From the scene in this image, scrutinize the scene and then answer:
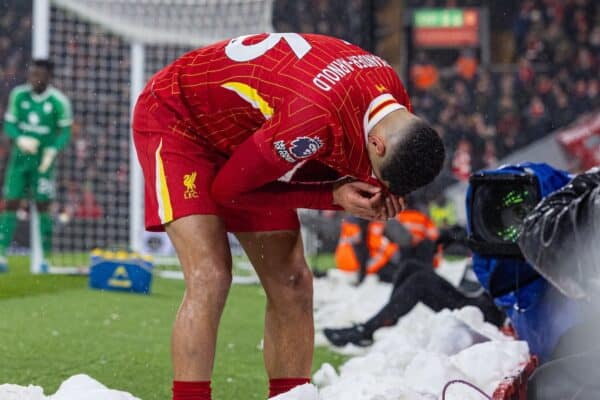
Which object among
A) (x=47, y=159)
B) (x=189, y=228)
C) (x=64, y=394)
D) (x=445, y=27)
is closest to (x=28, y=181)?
(x=47, y=159)

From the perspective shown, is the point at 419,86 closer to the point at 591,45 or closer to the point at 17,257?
the point at 591,45

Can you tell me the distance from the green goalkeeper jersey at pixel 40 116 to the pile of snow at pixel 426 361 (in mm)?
3803

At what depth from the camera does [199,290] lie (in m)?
2.53

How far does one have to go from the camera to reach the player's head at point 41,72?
25.5ft

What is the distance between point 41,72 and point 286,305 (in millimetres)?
5568

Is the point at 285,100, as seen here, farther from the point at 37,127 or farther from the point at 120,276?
the point at 37,127

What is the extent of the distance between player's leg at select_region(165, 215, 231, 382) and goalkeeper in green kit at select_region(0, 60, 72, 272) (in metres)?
5.77

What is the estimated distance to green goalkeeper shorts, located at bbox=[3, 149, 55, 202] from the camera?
8148 millimetres

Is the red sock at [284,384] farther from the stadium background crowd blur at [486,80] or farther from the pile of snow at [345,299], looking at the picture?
the stadium background crowd blur at [486,80]

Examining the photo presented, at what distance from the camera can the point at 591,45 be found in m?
18.2

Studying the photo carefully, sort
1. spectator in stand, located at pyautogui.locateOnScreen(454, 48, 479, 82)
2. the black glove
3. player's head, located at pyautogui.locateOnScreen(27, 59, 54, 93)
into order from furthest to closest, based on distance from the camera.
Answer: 1. spectator in stand, located at pyautogui.locateOnScreen(454, 48, 479, 82)
2. player's head, located at pyautogui.locateOnScreen(27, 59, 54, 93)
3. the black glove

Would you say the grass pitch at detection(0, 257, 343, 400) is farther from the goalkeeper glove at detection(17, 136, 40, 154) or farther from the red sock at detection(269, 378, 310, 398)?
the goalkeeper glove at detection(17, 136, 40, 154)

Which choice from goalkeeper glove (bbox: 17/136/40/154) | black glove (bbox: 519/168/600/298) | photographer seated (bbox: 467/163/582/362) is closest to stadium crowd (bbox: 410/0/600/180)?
goalkeeper glove (bbox: 17/136/40/154)

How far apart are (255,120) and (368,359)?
140 cm
